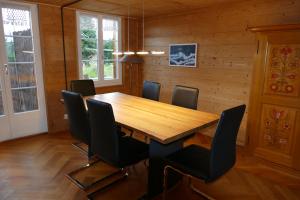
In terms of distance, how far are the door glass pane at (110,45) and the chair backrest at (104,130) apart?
2792 millimetres

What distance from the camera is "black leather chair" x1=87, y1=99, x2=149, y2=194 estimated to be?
6.12ft

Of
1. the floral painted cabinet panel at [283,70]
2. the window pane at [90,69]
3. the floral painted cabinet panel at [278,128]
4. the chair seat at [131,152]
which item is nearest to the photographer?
the chair seat at [131,152]

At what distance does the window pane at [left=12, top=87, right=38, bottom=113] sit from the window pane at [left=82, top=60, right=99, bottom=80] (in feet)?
3.20

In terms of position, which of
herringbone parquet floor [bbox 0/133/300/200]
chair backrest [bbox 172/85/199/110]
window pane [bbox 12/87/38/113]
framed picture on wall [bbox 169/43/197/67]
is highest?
framed picture on wall [bbox 169/43/197/67]

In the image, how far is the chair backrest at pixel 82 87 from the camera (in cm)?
357

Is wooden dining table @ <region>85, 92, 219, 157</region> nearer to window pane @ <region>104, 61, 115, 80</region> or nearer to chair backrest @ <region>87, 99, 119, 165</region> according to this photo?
chair backrest @ <region>87, 99, 119, 165</region>

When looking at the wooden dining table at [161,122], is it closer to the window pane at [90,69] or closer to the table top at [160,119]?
the table top at [160,119]

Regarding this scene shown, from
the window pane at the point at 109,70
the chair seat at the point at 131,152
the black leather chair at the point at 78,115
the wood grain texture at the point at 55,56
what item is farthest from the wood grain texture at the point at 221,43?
the black leather chair at the point at 78,115

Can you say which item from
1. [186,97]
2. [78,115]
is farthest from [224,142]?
[78,115]

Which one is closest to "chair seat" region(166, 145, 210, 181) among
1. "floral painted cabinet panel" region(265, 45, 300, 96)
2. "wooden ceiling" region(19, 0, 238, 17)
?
"floral painted cabinet panel" region(265, 45, 300, 96)

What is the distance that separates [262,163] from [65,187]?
2.54 m

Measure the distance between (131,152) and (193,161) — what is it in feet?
1.92

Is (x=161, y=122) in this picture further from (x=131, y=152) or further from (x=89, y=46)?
(x=89, y=46)

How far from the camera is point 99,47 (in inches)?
176
